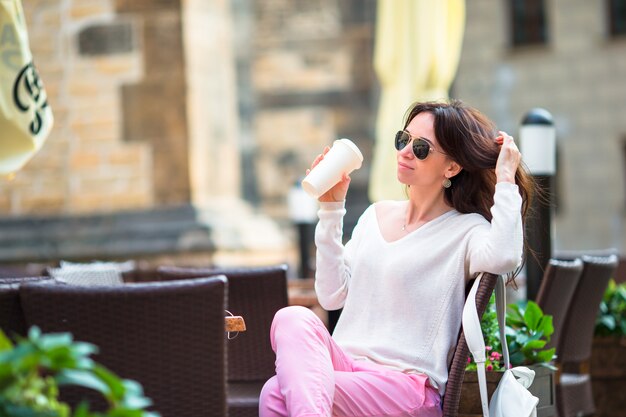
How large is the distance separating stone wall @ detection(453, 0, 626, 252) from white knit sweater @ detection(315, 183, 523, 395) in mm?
20912

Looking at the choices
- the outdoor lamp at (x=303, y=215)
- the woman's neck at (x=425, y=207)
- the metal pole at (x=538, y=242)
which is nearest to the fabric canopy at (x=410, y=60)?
the outdoor lamp at (x=303, y=215)

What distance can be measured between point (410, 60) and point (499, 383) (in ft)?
18.4

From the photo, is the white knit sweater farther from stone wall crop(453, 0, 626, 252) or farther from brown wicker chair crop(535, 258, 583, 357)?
stone wall crop(453, 0, 626, 252)

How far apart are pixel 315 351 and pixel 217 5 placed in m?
6.35

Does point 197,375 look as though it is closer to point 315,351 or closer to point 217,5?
point 315,351

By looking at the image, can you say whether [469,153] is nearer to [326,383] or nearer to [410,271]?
[410,271]

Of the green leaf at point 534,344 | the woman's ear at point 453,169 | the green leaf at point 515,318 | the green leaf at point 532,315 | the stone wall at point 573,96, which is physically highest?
the woman's ear at point 453,169

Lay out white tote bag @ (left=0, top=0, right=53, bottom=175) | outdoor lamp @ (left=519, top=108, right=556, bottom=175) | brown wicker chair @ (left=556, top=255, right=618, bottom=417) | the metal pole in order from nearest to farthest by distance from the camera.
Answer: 1. white tote bag @ (left=0, top=0, right=53, bottom=175)
2. brown wicker chair @ (left=556, top=255, right=618, bottom=417)
3. the metal pole
4. outdoor lamp @ (left=519, top=108, right=556, bottom=175)

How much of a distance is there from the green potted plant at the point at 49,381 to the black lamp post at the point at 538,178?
3.33 m

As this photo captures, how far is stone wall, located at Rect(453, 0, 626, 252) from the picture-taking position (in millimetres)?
24156

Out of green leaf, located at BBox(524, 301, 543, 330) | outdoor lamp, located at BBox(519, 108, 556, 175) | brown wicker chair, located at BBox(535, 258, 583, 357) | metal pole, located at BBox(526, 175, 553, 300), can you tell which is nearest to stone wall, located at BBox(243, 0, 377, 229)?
outdoor lamp, located at BBox(519, 108, 556, 175)

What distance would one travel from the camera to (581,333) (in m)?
4.73

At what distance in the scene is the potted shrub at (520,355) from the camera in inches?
137

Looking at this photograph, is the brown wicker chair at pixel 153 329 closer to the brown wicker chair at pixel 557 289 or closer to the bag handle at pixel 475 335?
the bag handle at pixel 475 335
